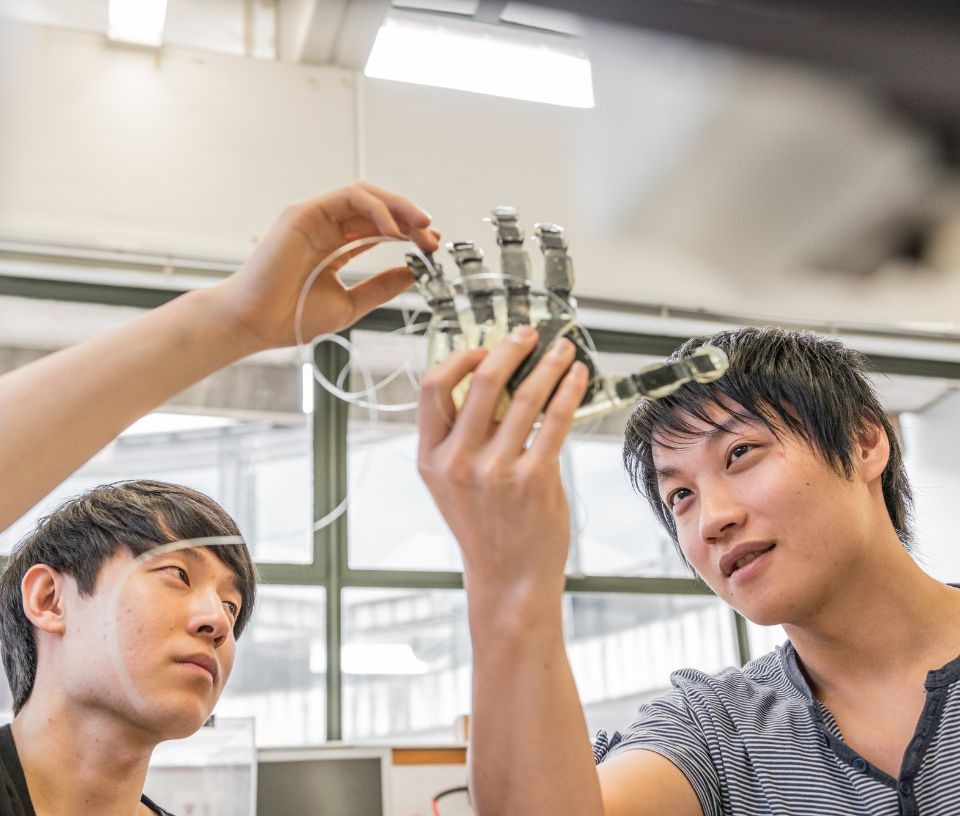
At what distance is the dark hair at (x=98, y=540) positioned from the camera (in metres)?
1.14

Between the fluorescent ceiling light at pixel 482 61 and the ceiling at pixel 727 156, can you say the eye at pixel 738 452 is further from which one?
the fluorescent ceiling light at pixel 482 61

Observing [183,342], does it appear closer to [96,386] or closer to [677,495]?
[96,386]

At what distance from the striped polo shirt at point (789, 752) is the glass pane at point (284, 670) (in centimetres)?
246

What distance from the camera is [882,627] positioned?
3.38 ft

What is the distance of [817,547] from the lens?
99cm

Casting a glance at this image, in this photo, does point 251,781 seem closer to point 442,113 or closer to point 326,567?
point 326,567

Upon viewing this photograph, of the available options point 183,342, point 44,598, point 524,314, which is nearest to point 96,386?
point 183,342

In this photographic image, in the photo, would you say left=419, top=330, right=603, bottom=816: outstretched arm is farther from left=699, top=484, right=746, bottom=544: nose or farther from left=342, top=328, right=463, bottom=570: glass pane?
left=342, top=328, right=463, bottom=570: glass pane

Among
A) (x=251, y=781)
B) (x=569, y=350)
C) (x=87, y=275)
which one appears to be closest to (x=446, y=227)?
(x=87, y=275)

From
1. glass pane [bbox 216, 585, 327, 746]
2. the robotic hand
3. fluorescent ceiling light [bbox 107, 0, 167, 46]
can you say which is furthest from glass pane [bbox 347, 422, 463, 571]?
the robotic hand

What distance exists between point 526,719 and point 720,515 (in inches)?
14.2

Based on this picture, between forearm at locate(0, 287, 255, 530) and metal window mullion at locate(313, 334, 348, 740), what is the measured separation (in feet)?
8.39

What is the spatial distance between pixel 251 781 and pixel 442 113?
2278 mm

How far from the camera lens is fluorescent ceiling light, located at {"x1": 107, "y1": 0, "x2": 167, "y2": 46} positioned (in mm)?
3260
